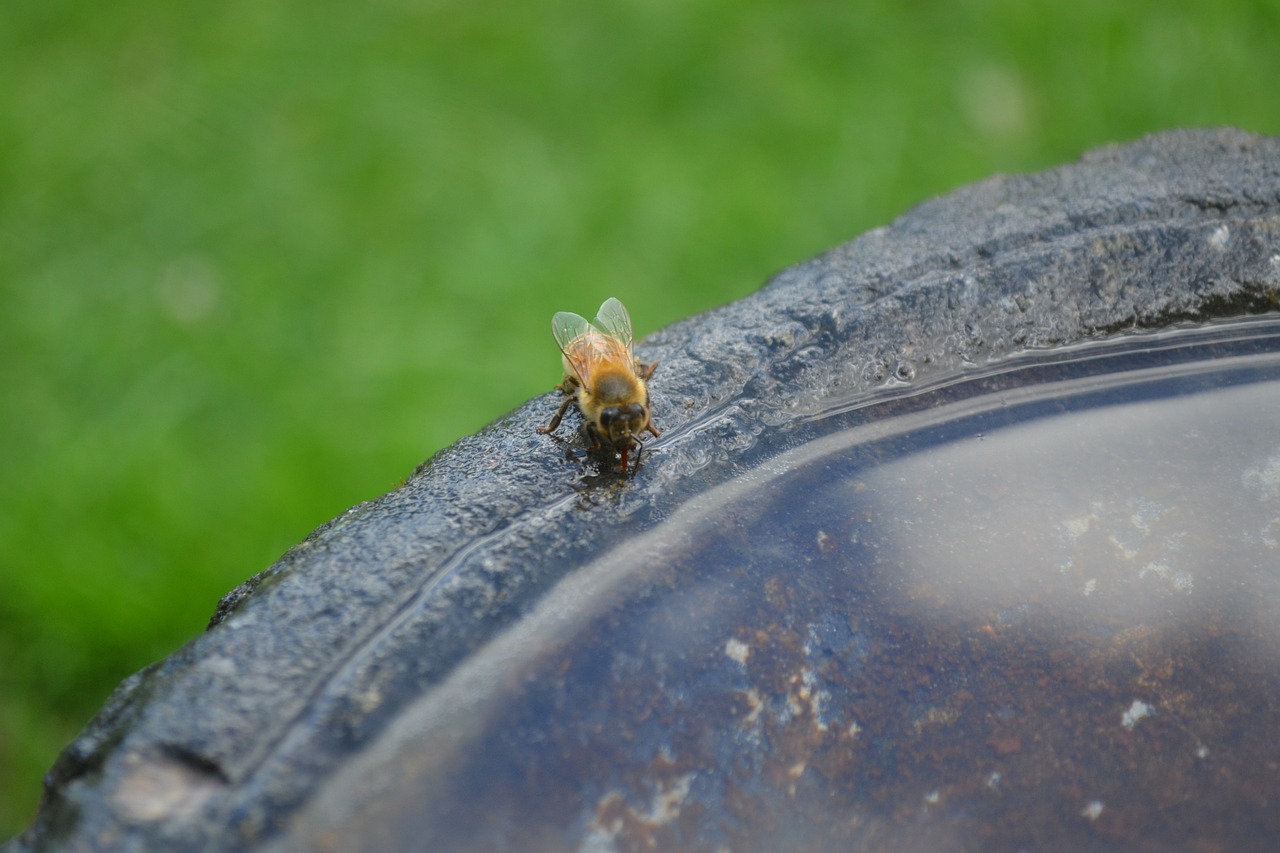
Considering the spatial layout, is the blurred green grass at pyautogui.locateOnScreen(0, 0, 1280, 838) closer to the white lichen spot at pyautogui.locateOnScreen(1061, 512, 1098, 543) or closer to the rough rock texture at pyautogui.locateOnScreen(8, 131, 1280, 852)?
the rough rock texture at pyautogui.locateOnScreen(8, 131, 1280, 852)

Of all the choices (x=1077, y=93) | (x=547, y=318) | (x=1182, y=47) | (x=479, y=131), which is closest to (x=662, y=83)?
(x=479, y=131)

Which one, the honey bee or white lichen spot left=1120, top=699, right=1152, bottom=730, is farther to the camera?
the honey bee

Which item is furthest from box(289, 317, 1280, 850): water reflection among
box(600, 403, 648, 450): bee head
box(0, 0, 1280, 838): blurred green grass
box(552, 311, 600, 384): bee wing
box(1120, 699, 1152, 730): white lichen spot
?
box(0, 0, 1280, 838): blurred green grass

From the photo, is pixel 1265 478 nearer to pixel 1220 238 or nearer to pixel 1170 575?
pixel 1170 575

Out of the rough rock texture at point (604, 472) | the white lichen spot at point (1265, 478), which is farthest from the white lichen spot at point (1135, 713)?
the rough rock texture at point (604, 472)

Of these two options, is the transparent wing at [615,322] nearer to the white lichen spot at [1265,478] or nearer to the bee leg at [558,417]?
the bee leg at [558,417]
